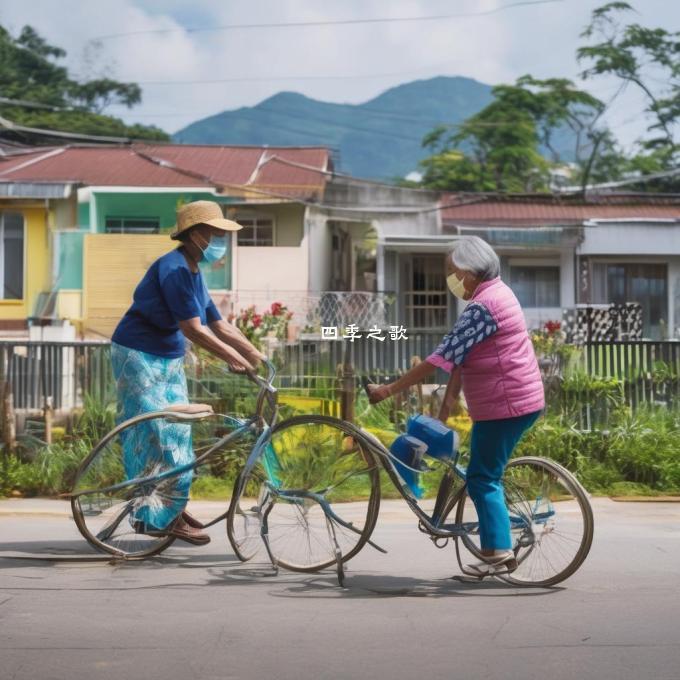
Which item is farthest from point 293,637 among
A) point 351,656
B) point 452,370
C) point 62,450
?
point 62,450

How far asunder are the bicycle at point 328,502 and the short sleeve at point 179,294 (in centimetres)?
56

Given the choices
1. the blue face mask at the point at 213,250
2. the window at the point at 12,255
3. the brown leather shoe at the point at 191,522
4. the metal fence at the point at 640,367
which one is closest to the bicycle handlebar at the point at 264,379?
the blue face mask at the point at 213,250

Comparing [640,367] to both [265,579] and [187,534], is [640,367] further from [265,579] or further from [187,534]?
[265,579]

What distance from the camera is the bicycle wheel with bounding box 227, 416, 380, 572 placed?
655 centimetres

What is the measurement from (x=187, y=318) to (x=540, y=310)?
64.4ft

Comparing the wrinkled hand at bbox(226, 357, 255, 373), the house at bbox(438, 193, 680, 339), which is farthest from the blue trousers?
the house at bbox(438, 193, 680, 339)

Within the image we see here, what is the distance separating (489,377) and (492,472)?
489mm

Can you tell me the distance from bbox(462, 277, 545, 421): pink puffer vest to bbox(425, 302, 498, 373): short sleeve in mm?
47

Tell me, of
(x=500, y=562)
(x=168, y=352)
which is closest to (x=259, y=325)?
(x=168, y=352)

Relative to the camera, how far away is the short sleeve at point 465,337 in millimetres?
6078

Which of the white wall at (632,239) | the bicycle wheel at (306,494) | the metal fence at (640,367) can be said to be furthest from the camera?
the white wall at (632,239)

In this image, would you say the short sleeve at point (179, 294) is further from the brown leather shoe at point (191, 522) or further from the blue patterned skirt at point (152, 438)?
the brown leather shoe at point (191, 522)

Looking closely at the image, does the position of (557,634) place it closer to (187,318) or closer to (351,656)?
(351,656)

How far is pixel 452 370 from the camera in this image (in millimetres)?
6254
